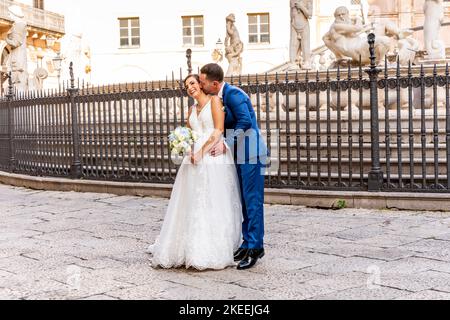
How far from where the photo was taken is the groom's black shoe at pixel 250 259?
651cm

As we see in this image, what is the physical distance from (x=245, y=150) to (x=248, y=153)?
42 mm

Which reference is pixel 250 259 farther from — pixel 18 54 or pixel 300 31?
pixel 18 54

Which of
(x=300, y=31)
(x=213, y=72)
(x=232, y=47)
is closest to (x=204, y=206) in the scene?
(x=213, y=72)

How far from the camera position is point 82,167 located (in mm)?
13055

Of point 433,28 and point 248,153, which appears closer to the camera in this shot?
point 248,153

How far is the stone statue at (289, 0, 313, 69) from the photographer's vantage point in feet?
66.4

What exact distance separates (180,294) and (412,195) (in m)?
4.68

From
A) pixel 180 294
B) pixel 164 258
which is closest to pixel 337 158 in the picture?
pixel 164 258

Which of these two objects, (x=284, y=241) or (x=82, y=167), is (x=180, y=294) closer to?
(x=284, y=241)

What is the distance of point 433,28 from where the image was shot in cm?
1723

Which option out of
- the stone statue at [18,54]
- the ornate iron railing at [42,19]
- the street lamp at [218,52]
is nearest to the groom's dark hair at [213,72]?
the stone statue at [18,54]

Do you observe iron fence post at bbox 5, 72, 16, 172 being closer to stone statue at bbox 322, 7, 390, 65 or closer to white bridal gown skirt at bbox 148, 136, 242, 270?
stone statue at bbox 322, 7, 390, 65

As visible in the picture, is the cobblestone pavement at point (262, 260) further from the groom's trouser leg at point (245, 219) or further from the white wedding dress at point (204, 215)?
the groom's trouser leg at point (245, 219)

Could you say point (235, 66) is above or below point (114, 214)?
above
